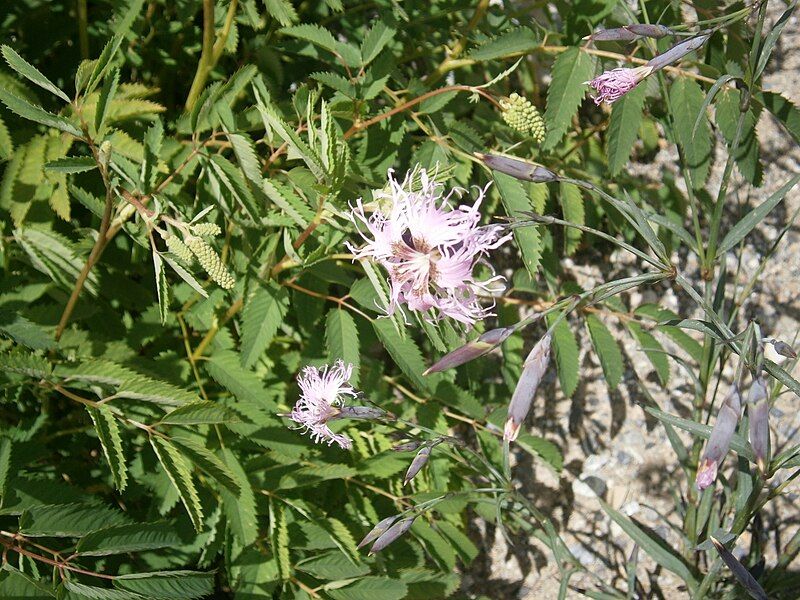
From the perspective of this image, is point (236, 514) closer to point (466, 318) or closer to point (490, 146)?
point (466, 318)

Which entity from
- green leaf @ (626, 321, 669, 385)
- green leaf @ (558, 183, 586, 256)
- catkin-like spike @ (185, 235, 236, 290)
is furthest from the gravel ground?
catkin-like spike @ (185, 235, 236, 290)

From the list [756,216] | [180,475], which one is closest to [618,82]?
[756,216]

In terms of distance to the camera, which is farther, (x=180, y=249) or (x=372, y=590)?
(x=372, y=590)

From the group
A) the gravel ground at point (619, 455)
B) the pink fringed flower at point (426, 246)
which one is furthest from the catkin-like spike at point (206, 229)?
the gravel ground at point (619, 455)

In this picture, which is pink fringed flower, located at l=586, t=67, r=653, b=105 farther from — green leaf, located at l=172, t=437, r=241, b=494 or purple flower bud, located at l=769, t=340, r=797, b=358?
green leaf, located at l=172, t=437, r=241, b=494

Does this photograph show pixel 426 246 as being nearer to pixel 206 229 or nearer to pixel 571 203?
pixel 206 229

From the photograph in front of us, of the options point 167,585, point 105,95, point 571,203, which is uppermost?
point 571,203

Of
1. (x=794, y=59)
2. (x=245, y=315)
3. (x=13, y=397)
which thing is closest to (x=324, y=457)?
(x=245, y=315)

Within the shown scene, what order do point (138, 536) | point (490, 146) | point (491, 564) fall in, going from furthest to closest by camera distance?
point (491, 564) < point (490, 146) < point (138, 536)
